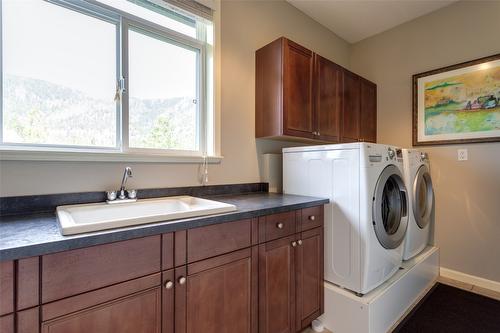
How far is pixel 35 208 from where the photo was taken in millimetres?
1173

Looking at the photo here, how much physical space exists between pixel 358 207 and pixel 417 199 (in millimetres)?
935

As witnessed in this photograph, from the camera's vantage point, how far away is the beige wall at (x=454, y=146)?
7.06ft

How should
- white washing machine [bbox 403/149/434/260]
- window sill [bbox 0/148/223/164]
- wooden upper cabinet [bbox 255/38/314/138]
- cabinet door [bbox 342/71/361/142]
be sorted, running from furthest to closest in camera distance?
cabinet door [bbox 342/71/361/142] → white washing machine [bbox 403/149/434/260] → wooden upper cabinet [bbox 255/38/314/138] → window sill [bbox 0/148/223/164]

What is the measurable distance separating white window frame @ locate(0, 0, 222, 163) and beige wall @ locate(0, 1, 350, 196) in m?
0.05

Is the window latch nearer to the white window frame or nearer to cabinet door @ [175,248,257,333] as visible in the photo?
the white window frame

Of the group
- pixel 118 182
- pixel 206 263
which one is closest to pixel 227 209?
pixel 206 263

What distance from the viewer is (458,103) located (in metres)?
2.30

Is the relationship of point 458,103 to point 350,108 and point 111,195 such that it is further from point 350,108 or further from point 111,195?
point 111,195

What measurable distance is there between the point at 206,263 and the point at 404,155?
180 centimetres

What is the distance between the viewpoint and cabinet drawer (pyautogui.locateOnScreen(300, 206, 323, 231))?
151cm

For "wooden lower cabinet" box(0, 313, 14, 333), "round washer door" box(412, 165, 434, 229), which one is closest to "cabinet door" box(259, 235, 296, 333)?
"wooden lower cabinet" box(0, 313, 14, 333)

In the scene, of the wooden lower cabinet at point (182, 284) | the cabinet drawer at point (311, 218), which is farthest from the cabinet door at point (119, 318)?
the cabinet drawer at point (311, 218)

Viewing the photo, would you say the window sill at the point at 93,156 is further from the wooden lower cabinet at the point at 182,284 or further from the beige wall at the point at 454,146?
the beige wall at the point at 454,146

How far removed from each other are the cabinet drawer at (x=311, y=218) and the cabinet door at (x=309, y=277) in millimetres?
32
